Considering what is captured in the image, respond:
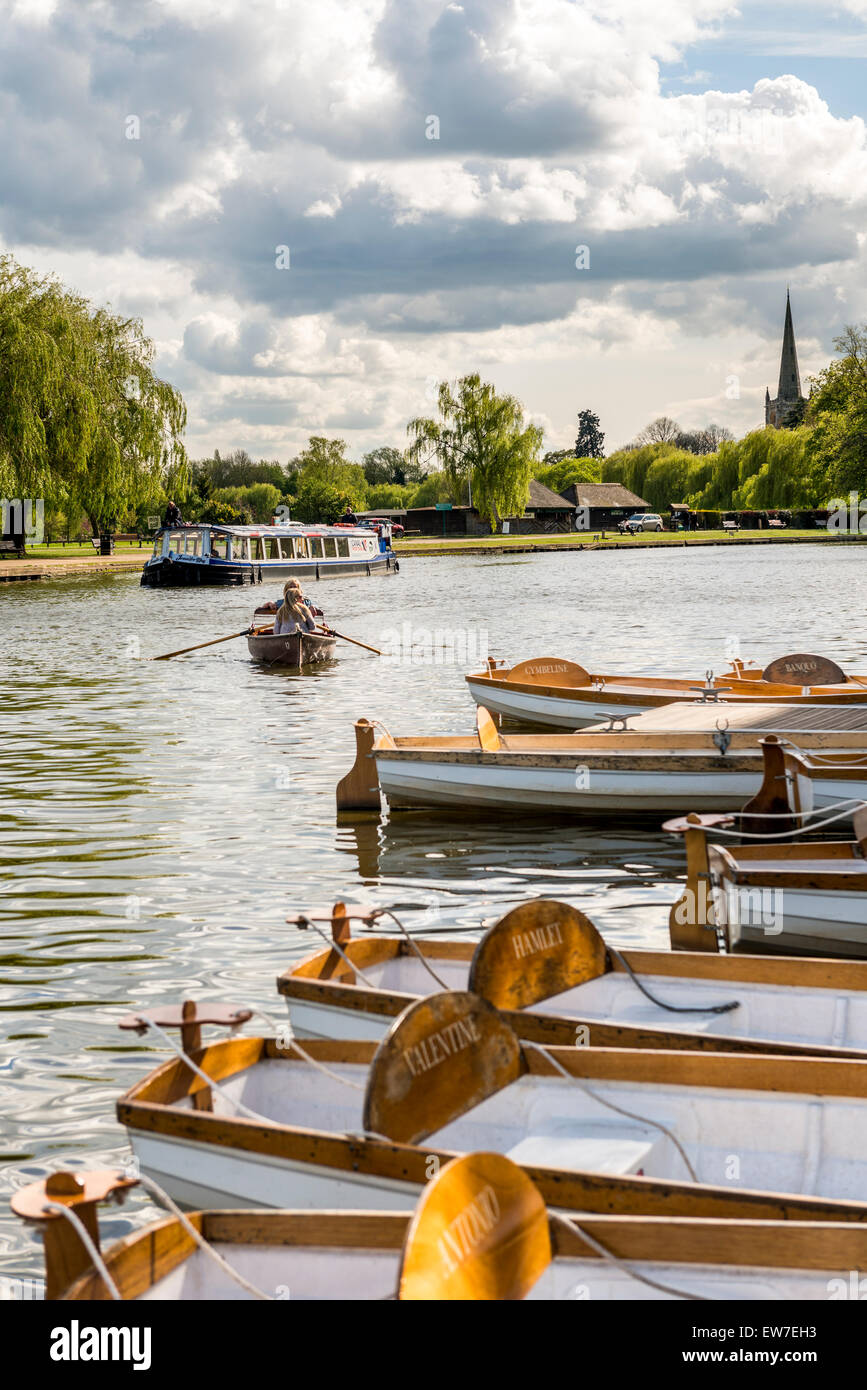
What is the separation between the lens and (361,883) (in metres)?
10.6

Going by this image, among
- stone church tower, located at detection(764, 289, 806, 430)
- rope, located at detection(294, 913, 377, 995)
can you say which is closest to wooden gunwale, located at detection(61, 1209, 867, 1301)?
rope, located at detection(294, 913, 377, 995)

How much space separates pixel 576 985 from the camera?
634cm

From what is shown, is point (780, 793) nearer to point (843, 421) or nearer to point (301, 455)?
point (843, 421)

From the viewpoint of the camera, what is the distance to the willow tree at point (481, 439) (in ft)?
299

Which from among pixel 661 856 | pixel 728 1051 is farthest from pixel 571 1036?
pixel 661 856

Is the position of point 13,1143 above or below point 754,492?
below

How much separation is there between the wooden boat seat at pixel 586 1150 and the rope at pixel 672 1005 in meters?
1.29

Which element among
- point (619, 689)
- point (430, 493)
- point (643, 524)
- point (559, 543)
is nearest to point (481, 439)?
point (559, 543)

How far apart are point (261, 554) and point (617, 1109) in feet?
176

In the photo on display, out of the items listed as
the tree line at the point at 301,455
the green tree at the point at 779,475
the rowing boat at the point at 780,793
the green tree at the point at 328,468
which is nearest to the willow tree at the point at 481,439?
the tree line at the point at 301,455

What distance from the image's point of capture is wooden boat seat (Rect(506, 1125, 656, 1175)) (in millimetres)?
4738

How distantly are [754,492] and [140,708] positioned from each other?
96961mm

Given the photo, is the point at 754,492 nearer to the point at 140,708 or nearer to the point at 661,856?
the point at 140,708
